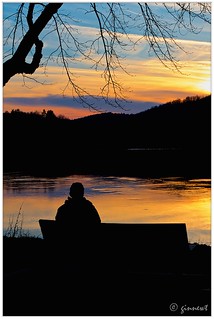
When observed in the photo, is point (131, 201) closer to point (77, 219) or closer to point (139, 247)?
point (77, 219)

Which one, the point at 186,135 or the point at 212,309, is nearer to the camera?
the point at 212,309

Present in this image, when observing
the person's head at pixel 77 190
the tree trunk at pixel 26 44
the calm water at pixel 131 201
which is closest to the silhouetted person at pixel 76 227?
the person's head at pixel 77 190

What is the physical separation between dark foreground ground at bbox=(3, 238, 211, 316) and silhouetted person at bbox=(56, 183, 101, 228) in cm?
41

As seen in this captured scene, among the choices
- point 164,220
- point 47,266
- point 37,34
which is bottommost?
point 164,220

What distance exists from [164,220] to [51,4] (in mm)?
17517

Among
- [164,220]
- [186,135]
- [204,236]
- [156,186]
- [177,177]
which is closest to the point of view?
[204,236]

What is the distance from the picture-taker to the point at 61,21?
10.1 m

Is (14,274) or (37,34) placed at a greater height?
(37,34)

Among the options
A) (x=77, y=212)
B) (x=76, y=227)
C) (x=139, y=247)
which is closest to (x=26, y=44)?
(x=77, y=212)

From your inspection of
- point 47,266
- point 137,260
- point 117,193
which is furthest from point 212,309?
point 117,193

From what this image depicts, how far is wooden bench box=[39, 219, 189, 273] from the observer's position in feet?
23.5

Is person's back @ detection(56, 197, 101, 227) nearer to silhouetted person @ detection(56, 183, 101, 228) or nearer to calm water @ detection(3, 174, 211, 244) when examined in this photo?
silhouetted person @ detection(56, 183, 101, 228)

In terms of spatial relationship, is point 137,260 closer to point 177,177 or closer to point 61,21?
point 61,21

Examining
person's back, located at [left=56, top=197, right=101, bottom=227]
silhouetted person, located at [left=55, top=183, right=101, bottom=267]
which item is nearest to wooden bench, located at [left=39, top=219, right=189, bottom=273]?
silhouetted person, located at [left=55, top=183, right=101, bottom=267]
